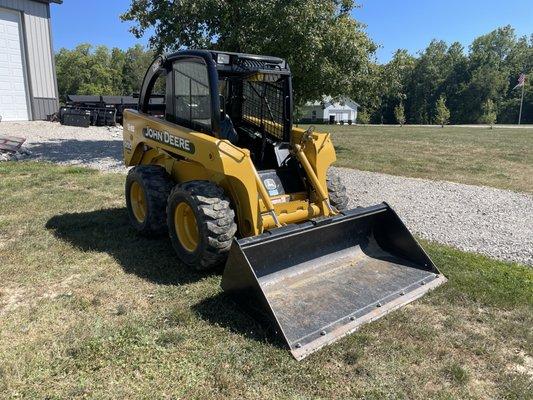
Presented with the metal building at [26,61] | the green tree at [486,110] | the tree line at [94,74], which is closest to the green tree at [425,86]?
the green tree at [486,110]

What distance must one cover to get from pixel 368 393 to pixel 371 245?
2.15 meters

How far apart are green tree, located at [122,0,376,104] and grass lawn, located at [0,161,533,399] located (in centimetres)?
805

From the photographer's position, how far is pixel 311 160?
17.1 feet

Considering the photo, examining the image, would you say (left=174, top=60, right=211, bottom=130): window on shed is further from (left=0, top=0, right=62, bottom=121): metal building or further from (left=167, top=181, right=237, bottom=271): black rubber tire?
A: (left=0, top=0, right=62, bottom=121): metal building

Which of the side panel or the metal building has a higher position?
the metal building

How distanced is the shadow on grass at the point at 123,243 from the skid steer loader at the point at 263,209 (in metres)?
0.19

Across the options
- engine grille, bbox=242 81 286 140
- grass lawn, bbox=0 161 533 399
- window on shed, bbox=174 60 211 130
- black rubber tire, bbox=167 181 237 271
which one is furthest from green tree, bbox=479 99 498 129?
black rubber tire, bbox=167 181 237 271

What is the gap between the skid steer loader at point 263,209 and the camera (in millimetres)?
3793

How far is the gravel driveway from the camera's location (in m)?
5.94

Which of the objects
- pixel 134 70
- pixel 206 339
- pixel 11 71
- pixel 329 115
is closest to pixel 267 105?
pixel 206 339

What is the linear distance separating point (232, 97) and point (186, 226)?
1.89 meters

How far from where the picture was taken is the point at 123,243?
5.54m

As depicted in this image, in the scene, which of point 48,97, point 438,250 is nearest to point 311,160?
point 438,250

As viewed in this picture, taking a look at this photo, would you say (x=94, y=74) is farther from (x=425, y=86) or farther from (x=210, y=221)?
(x=210, y=221)
